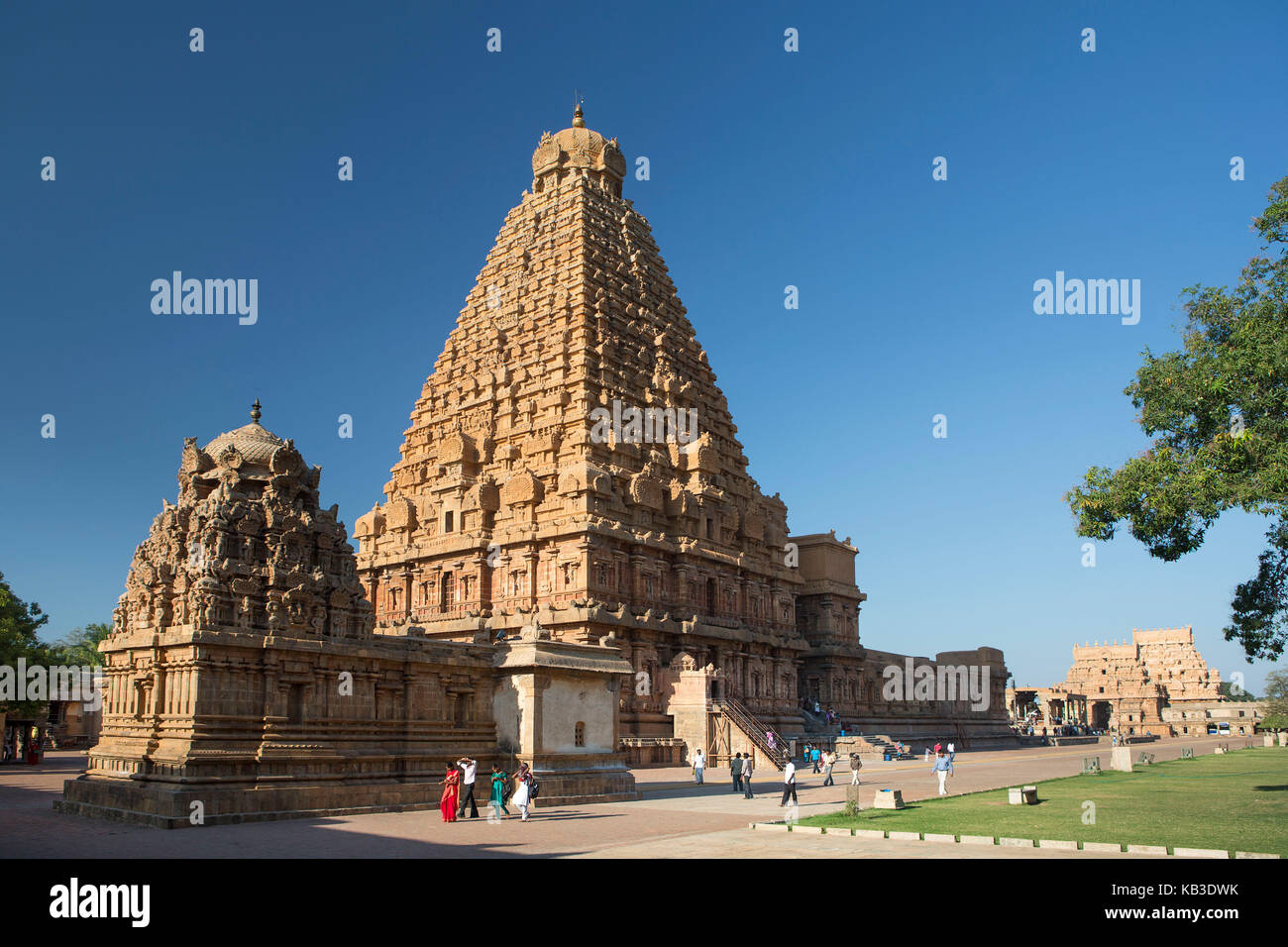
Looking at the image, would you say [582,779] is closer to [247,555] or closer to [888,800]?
[888,800]

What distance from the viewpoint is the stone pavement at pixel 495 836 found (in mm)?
17219

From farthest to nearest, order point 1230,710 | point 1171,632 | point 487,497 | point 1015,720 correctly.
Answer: point 1171,632, point 1230,710, point 1015,720, point 487,497

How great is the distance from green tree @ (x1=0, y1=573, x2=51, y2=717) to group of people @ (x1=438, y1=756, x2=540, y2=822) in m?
37.9

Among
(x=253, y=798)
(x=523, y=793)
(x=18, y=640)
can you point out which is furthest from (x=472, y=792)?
(x=18, y=640)

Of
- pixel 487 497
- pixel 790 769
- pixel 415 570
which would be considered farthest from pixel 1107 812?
pixel 415 570

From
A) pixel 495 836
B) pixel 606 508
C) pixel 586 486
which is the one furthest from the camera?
pixel 606 508

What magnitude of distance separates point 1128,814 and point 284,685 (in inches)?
802

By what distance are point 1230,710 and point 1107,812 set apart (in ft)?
354

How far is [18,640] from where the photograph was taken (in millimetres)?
52094

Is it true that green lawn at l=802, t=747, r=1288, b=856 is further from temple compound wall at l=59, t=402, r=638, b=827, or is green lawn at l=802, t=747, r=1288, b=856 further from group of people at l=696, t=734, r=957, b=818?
temple compound wall at l=59, t=402, r=638, b=827

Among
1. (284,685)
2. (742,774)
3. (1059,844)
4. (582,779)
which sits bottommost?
(742,774)

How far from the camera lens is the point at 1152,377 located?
23.9 m

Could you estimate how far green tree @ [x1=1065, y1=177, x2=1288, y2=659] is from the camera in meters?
21.0
